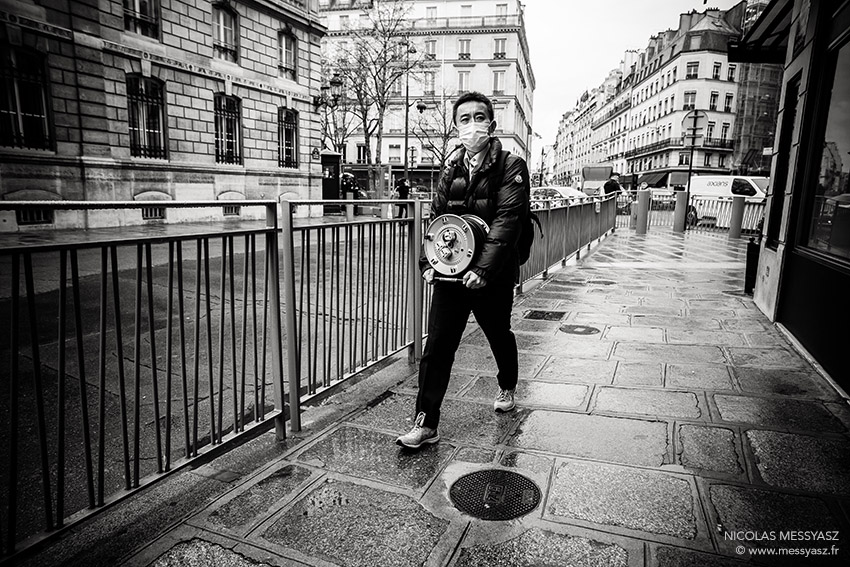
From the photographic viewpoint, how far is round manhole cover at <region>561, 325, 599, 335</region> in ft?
19.0

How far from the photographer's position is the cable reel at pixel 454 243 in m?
3.01

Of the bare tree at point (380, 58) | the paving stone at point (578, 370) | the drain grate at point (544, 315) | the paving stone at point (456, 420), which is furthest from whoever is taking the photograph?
the bare tree at point (380, 58)

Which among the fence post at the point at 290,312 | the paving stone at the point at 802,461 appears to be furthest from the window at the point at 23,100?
the paving stone at the point at 802,461

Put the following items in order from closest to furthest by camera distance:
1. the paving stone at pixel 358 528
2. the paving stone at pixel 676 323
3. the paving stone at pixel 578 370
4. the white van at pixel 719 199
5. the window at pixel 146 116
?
the paving stone at pixel 358 528 → the paving stone at pixel 578 370 → the paving stone at pixel 676 323 → the window at pixel 146 116 → the white van at pixel 719 199

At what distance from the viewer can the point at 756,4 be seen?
939 cm

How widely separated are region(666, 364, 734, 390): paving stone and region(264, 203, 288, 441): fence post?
2978 millimetres

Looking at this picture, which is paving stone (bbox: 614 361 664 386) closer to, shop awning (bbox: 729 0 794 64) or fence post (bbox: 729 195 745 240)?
shop awning (bbox: 729 0 794 64)

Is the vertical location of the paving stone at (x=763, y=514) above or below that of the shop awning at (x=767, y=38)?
below

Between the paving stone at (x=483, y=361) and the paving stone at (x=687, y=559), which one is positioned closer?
the paving stone at (x=687, y=559)

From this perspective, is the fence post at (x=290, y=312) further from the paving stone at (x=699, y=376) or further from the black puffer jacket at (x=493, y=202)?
the paving stone at (x=699, y=376)

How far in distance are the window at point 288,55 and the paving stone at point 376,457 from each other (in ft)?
78.7

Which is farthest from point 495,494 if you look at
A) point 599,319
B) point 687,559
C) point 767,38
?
point 767,38

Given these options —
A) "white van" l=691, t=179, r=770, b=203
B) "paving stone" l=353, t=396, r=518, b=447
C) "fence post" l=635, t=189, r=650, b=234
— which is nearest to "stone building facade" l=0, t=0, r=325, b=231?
"paving stone" l=353, t=396, r=518, b=447

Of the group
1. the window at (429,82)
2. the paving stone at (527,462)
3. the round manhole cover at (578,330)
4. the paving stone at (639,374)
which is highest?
the window at (429,82)
